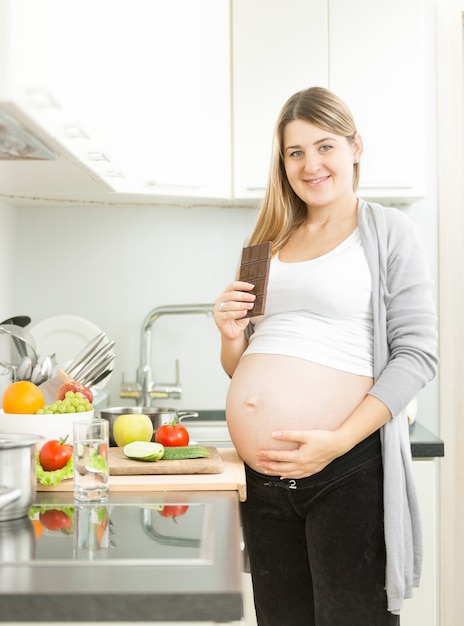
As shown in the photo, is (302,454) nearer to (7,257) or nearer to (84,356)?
(84,356)

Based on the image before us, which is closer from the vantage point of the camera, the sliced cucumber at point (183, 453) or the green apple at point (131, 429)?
the sliced cucumber at point (183, 453)

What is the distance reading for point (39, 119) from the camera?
1.22 meters

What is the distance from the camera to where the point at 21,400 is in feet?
5.16

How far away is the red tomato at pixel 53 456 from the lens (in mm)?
1412

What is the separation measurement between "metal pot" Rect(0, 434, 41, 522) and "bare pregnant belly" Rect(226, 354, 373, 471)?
512mm

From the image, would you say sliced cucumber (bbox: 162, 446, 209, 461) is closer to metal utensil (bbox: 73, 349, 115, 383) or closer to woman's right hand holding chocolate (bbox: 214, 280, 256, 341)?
woman's right hand holding chocolate (bbox: 214, 280, 256, 341)

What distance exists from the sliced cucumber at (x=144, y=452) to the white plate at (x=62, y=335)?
3.74 feet

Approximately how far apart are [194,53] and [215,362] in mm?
1024

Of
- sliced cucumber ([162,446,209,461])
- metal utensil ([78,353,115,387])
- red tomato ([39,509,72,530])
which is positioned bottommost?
red tomato ([39,509,72,530])

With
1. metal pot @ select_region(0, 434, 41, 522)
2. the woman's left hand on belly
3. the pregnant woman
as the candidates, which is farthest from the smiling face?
metal pot @ select_region(0, 434, 41, 522)

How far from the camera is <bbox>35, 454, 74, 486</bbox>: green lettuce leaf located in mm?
1379

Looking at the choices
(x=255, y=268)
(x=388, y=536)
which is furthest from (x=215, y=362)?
(x=388, y=536)

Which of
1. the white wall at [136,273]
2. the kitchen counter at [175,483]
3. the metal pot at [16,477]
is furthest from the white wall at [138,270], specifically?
the metal pot at [16,477]

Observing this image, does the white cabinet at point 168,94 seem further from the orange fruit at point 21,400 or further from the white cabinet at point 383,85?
the orange fruit at point 21,400
